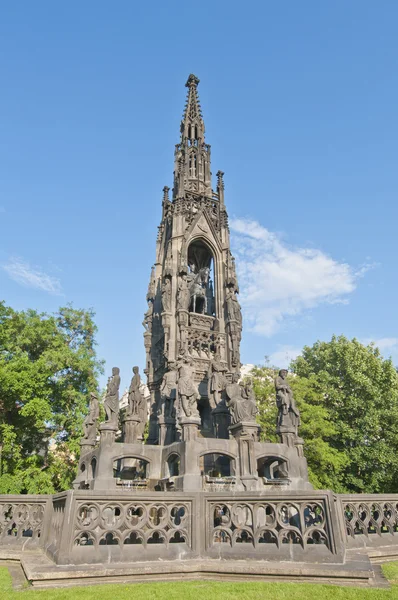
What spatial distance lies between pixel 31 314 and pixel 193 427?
18.6 metres

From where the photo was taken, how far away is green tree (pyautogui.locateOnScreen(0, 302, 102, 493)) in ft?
73.5

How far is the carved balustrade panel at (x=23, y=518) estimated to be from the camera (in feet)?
30.2

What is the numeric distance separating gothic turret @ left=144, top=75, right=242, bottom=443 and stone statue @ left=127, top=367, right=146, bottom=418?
0.97 metres

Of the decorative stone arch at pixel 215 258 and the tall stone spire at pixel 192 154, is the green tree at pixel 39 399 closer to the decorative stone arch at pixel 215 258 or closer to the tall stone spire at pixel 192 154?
the decorative stone arch at pixel 215 258

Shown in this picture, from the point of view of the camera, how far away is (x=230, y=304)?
68.6ft

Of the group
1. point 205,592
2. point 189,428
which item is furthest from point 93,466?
point 205,592

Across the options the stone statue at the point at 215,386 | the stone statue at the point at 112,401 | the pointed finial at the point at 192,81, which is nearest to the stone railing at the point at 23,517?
the stone statue at the point at 112,401

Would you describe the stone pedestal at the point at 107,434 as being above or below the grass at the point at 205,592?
above

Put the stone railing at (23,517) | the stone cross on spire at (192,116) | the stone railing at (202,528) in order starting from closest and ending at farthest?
the stone railing at (202,528), the stone railing at (23,517), the stone cross on spire at (192,116)

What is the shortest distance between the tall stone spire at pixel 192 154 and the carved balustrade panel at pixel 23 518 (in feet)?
57.4

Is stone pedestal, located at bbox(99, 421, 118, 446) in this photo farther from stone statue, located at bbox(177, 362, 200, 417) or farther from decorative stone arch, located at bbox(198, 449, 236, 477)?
decorative stone arch, located at bbox(198, 449, 236, 477)

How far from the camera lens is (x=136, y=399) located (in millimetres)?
16375

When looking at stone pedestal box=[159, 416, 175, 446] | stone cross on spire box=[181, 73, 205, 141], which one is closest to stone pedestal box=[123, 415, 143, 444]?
stone pedestal box=[159, 416, 175, 446]

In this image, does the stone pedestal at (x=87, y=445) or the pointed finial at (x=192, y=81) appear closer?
the stone pedestal at (x=87, y=445)
